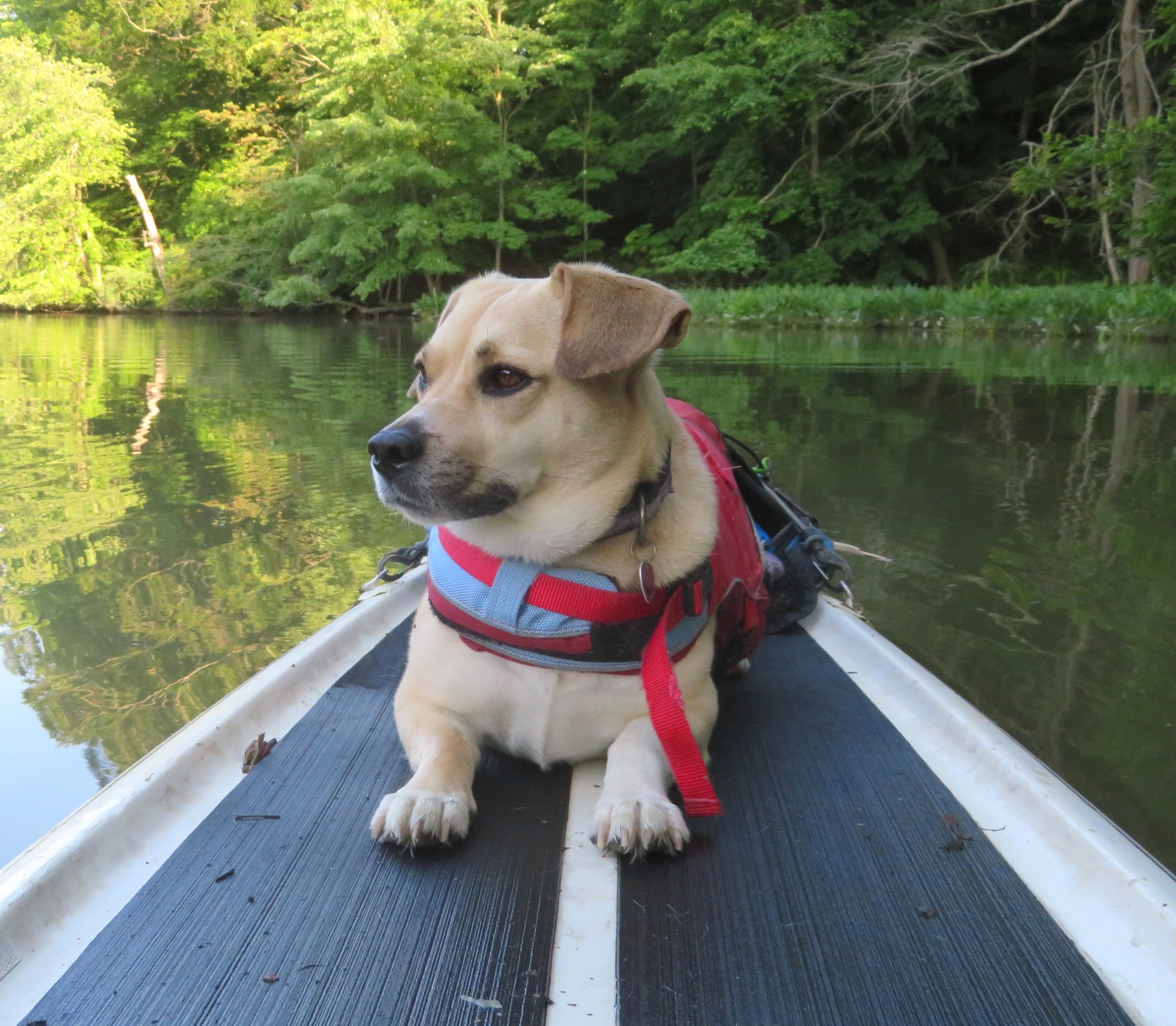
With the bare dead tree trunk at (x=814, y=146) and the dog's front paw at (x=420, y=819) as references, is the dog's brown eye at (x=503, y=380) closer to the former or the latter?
the dog's front paw at (x=420, y=819)

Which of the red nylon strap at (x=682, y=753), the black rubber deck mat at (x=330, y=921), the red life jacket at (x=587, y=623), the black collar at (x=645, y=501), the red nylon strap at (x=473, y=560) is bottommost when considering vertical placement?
the black rubber deck mat at (x=330, y=921)

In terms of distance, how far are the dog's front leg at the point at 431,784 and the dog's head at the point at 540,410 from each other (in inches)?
18.4

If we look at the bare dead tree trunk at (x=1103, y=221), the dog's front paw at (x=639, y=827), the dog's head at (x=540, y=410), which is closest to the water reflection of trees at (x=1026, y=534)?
the dog's front paw at (x=639, y=827)

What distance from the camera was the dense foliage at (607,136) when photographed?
1001 inches

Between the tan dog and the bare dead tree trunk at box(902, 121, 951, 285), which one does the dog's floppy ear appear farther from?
the bare dead tree trunk at box(902, 121, 951, 285)

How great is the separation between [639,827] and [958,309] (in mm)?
20572

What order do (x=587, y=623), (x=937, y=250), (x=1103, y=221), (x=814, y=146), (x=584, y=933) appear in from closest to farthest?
(x=584, y=933) → (x=587, y=623) → (x=1103, y=221) → (x=814, y=146) → (x=937, y=250)

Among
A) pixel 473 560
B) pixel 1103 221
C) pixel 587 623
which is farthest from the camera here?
pixel 1103 221

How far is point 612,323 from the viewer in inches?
84.6

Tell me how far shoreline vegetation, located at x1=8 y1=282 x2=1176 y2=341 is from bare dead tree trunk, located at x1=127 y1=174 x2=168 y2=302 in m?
21.0

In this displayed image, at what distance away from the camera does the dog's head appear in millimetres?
2115

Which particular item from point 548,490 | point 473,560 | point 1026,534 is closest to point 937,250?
point 1026,534

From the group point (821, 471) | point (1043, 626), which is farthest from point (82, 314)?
point (1043, 626)

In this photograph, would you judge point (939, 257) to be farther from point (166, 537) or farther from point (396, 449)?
point (396, 449)
